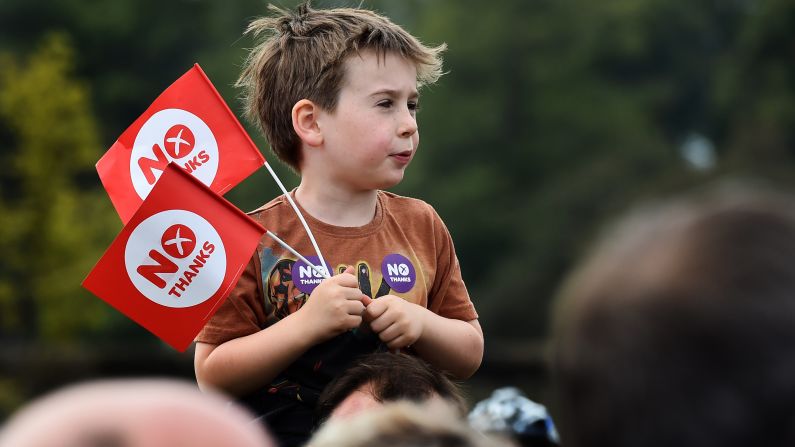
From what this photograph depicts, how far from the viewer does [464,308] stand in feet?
12.4

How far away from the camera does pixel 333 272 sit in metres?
3.57

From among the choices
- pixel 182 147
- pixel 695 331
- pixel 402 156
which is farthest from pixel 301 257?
pixel 695 331

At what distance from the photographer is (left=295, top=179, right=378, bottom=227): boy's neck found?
3.69m

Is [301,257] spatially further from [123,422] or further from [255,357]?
[123,422]

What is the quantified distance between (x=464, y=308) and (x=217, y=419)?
8.46 ft

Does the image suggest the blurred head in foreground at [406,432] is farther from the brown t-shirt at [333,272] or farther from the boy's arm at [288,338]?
the brown t-shirt at [333,272]

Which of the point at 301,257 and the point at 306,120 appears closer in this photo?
the point at 301,257

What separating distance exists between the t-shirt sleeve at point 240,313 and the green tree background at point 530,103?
800 inches

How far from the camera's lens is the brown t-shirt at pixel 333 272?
136 inches

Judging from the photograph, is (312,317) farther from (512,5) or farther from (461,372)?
(512,5)

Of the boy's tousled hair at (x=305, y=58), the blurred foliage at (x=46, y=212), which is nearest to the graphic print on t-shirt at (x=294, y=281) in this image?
the boy's tousled hair at (x=305, y=58)

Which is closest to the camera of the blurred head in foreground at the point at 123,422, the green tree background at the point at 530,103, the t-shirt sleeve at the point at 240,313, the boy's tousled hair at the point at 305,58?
the blurred head in foreground at the point at 123,422

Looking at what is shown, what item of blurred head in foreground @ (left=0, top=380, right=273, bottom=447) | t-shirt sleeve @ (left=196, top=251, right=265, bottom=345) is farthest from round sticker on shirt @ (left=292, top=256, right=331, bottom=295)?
blurred head in foreground @ (left=0, top=380, right=273, bottom=447)

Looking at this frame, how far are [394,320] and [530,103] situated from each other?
37.8 meters
